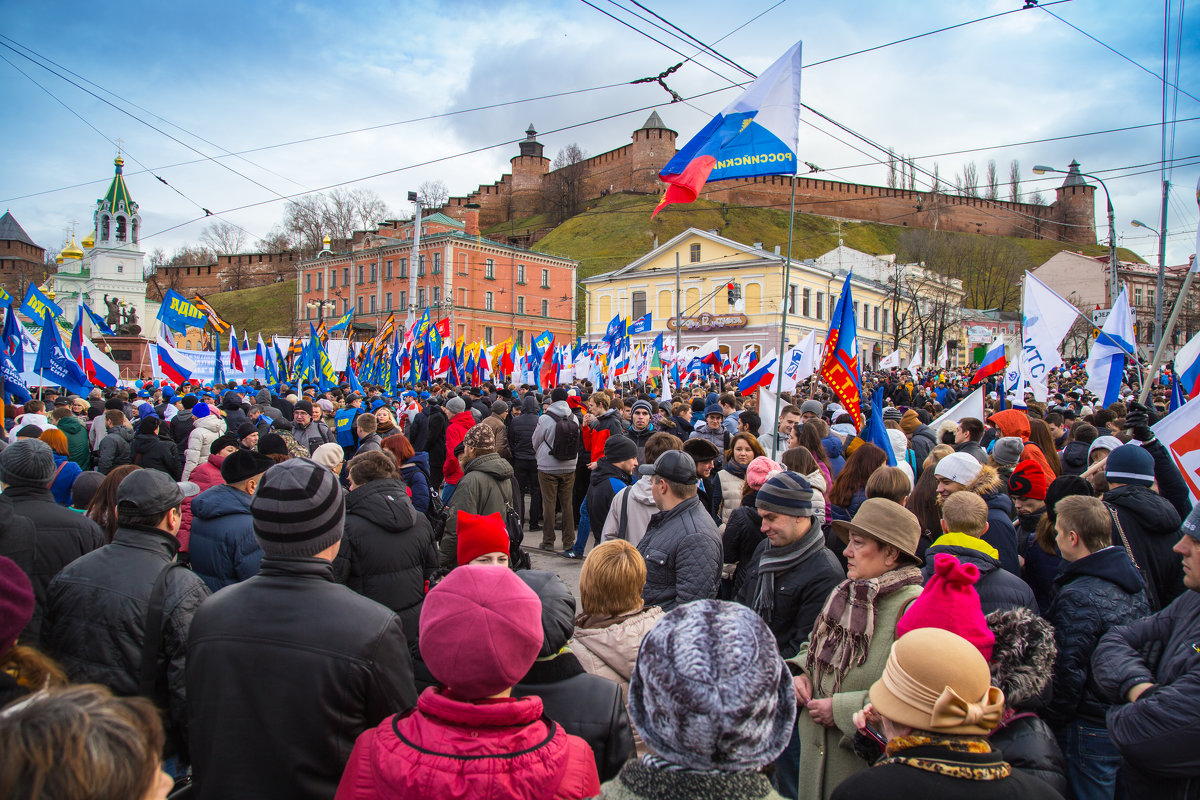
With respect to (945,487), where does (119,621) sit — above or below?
below

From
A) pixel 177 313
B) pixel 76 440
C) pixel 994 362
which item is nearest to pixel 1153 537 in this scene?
pixel 76 440

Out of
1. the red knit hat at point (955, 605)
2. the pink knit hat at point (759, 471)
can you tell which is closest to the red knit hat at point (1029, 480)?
the pink knit hat at point (759, 471)

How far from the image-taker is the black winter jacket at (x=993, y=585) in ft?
10.9

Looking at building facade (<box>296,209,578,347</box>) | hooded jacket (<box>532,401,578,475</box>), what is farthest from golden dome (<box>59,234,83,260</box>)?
hooded jacket (<box>532,401,578,475</box>)

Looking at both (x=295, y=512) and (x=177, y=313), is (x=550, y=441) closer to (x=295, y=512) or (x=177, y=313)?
(x=295, y=512)

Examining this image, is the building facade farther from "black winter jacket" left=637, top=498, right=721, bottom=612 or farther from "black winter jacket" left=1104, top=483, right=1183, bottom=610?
"black winter jacket" left=1104, top=483, right=1183, bottom=610

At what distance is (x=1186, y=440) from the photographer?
507cm

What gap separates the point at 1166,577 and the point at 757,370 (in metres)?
10.3

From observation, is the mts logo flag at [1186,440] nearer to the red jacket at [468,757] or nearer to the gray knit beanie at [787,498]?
the gray knit beanie at [787,498]

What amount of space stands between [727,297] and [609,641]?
51100 mm

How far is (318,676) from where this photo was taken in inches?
92.3

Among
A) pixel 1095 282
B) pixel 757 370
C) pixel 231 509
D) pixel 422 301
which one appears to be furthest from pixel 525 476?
pixel 1095 282

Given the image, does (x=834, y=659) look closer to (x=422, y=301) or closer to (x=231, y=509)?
(x=231, y=509)

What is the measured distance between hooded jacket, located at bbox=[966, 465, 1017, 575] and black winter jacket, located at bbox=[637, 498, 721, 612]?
1.61m
